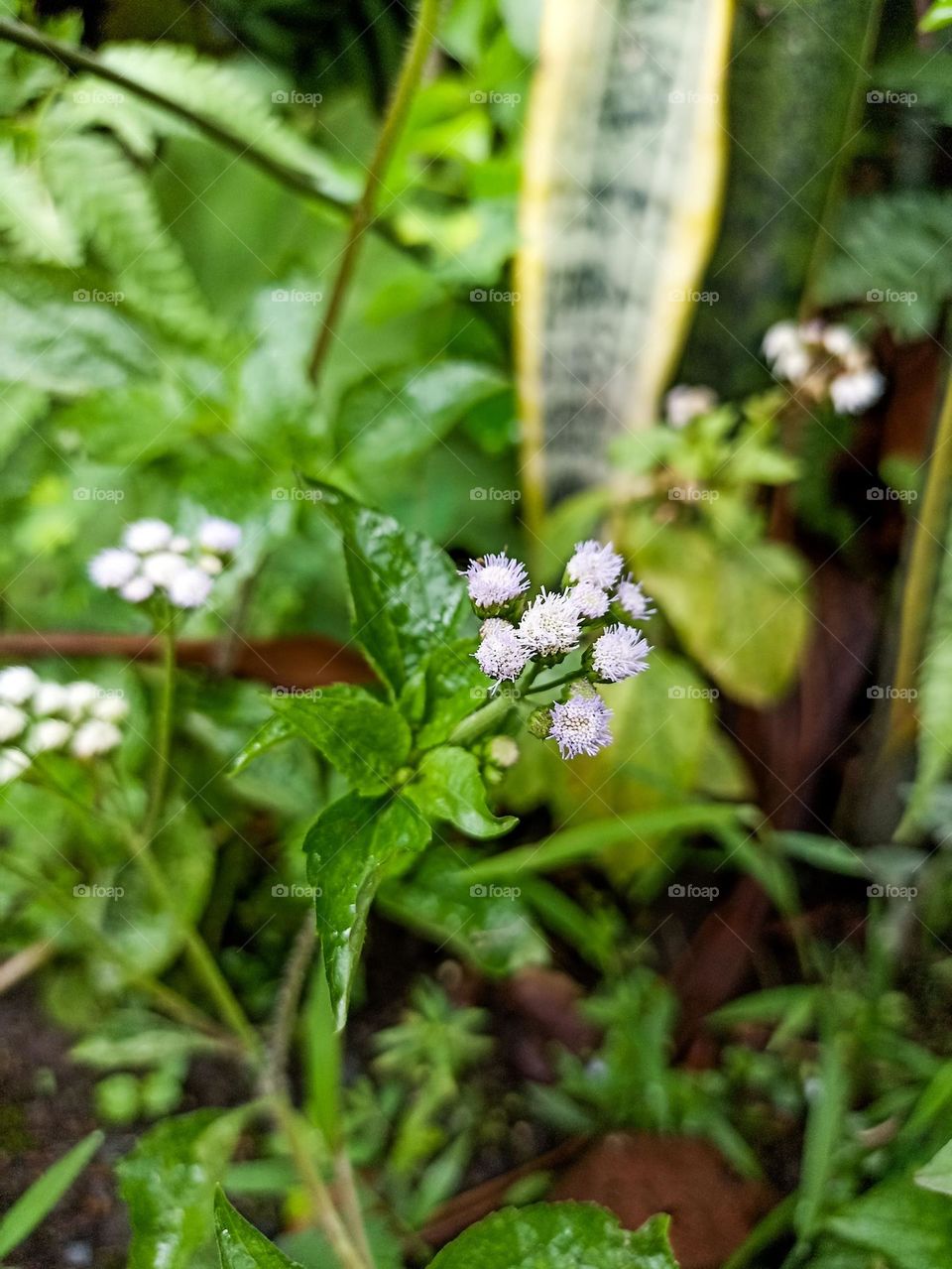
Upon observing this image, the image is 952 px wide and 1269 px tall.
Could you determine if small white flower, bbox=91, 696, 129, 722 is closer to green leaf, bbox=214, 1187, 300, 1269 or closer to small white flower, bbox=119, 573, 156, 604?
small white flower, bbox=119, 573, 156, 604

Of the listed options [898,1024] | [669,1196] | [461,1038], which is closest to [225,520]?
[461,1038]

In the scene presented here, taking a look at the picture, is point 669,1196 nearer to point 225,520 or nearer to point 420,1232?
point 420,1232

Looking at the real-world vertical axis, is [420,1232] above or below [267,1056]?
below

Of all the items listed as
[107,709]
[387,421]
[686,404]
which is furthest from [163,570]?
[686,404]

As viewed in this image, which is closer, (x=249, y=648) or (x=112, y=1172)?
(x=112, y=1172)

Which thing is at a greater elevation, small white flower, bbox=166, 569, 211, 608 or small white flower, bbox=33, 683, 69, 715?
small white flower, bbox=166, 569, 211, 608

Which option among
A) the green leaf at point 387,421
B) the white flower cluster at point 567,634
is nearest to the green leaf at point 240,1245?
the white flower cluster at point 567,634

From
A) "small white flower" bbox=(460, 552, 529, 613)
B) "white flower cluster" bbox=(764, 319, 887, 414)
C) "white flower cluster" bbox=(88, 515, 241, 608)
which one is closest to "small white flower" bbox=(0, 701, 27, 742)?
"white flower cluster" bbox=(88, 515, 241, 608)
